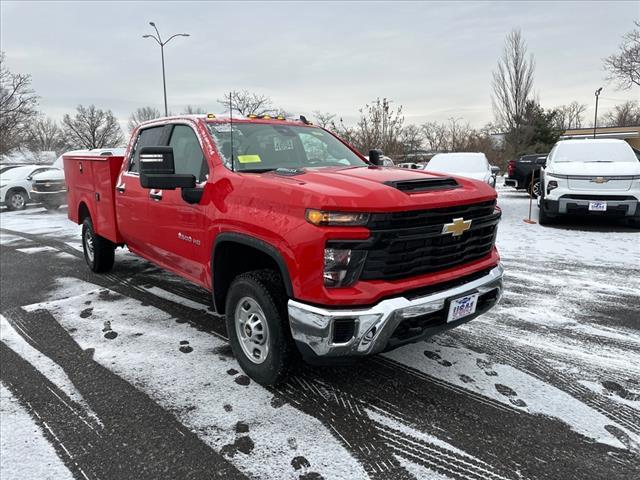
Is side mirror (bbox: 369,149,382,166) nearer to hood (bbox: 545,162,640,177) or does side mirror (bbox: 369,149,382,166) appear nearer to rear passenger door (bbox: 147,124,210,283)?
rear passenger door (bbox: 147,124,210,283)

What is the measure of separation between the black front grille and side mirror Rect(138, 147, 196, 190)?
1.39 m

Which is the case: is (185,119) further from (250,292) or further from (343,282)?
(343,282)

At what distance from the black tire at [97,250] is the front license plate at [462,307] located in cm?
484

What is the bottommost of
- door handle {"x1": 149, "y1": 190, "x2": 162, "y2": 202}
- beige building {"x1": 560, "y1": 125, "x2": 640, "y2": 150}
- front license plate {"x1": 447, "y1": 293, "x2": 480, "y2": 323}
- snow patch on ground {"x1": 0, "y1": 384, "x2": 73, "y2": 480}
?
snow patch on ground {"x1": 0, "y1": 384, "x2": 73, "y2": 480}

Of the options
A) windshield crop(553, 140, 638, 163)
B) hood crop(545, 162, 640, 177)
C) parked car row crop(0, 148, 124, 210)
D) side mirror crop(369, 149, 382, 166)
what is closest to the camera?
side mirror crop(369, 149, 382, 166)

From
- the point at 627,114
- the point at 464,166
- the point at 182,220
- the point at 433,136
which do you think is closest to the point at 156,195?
the point at 182,220

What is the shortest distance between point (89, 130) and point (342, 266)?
76686mm

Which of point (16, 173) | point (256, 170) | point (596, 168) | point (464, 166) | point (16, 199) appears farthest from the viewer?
point (16, 173)

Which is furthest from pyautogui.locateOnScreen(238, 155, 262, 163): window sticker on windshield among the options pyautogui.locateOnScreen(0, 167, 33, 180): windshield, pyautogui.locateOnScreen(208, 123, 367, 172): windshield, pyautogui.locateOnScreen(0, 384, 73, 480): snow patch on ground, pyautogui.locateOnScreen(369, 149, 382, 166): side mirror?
pyautogui.locateOnScreen(0, 167, 33, 180): windshield

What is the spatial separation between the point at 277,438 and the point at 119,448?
872mm

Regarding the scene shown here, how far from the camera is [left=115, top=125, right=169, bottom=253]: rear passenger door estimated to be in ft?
14.3

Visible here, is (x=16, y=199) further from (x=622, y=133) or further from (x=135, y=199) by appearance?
(x=622, y=133)

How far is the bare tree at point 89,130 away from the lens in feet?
223

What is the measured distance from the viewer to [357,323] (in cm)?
240
